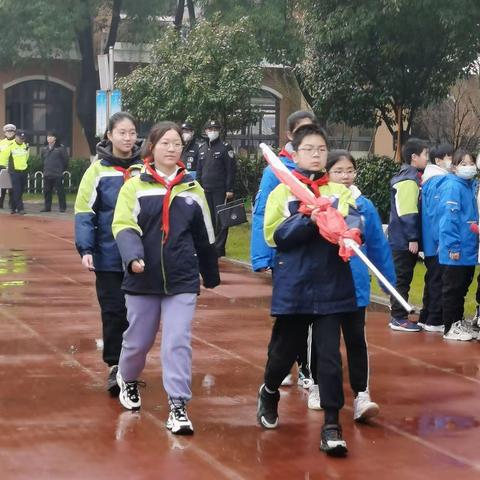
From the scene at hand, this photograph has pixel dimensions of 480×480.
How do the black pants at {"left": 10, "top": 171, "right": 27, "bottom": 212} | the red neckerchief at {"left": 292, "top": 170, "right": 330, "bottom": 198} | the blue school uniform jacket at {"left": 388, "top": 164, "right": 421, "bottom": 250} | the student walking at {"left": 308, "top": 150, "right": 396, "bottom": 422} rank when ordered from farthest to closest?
the black pants at {"left": 10, "top": 171, "right": 27, "bottom": 212}
the blue school uniform jacket at {"left": 388, "top": 164, "right": 421, "bottom": 250}
the student walking at {"left": 308, "top": 150, "right": 396, "bottom": 422}
the red neckerchief at {"left": 292, "top": 170, "right": 330, "bottom": 198}

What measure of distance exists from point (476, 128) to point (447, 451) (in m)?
23.0

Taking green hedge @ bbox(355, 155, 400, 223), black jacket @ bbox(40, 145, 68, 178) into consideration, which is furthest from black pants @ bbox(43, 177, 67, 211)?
green hedge @ bbox(355, 155, 400, 223)

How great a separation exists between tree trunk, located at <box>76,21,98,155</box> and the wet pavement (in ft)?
76.6

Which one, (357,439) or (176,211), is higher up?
(176,211)

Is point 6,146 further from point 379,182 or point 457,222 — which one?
point 457,222

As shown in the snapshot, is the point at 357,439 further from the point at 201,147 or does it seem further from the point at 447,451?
the point at 201,147

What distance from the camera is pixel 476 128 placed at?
28.7 m

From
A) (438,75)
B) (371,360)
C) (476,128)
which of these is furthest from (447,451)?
(476,128)

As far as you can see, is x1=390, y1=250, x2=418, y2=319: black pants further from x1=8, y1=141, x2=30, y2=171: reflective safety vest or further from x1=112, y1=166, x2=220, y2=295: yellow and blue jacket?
x1=8, y1=141, x2=30, y2=171: reflective safety vest

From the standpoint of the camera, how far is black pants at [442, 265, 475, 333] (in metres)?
10.1

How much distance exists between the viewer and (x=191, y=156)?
1694cm


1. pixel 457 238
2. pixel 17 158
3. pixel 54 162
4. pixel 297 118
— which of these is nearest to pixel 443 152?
pixel 457 238

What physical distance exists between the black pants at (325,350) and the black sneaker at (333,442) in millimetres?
116

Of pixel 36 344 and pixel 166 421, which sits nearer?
pixel 166 421
